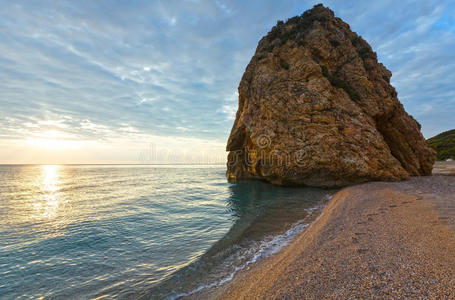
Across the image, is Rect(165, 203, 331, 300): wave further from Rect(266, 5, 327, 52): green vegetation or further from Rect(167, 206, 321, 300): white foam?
Rect(266, 5, 327, 52): green vegetation

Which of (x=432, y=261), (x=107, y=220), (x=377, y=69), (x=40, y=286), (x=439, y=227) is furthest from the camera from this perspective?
(x=377, y=69)

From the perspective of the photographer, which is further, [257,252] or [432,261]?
[257,252]

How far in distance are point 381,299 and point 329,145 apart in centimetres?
1505

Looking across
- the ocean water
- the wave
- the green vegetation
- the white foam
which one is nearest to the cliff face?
the green vegetation

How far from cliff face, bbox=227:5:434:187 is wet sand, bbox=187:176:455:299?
1014 cm

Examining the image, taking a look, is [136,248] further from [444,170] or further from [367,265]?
[444,170]

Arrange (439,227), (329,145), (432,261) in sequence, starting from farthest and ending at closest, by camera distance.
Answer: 1. (329,145)
2. (439,227)
3. (432,261)

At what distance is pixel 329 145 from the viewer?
52.2 ft

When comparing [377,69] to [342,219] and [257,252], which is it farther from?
[257,252]

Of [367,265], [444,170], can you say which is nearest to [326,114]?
[367,265]

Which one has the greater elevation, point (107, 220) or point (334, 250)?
point (334, 250)

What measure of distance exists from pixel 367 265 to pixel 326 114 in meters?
15.2

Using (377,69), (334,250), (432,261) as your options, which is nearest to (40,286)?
(334,250)

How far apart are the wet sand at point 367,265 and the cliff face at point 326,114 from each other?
10.1 m
